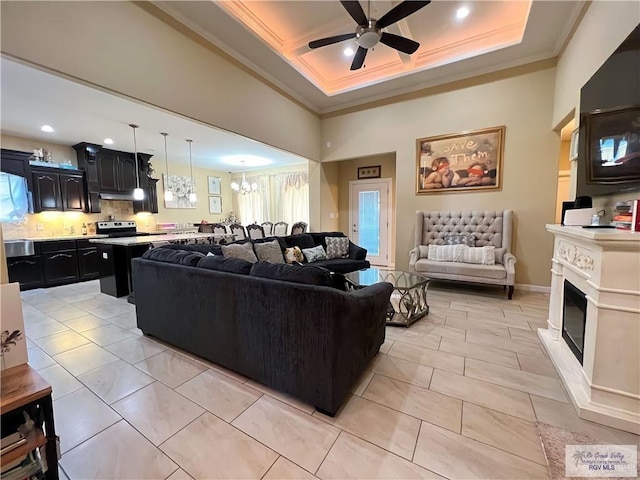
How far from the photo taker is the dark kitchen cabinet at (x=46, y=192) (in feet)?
16.4

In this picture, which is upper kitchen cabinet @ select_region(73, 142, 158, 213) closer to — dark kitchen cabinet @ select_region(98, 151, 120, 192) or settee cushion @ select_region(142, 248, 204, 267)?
dark kitchen cabinet @ select_region(98, 151, 120, 192)

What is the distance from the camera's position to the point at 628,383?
1535 mm

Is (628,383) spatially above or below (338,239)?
below

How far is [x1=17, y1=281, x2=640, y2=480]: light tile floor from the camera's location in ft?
4.44

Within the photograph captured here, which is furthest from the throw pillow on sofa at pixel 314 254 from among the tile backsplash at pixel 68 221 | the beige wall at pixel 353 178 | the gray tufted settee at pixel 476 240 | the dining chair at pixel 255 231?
the tile backsplash at pixel 68 221

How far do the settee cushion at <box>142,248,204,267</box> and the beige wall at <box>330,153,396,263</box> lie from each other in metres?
4.77

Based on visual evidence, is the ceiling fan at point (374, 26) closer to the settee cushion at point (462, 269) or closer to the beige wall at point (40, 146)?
the settee cushion at point (462, 269)

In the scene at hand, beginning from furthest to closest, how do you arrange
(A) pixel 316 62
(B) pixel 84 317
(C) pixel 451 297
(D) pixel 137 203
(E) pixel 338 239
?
(D) pixel 137 203 < (E) pixel 338 239 < (A) pixel 316 62 < (C) pixel 451 297 < (B) pixel 84 317

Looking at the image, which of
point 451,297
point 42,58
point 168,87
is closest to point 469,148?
point 451,297

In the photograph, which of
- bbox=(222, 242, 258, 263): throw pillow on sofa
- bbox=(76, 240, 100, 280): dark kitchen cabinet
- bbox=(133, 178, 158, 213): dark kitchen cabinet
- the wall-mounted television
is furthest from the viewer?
bbox=(133, 178, 158, 213): dark kitchen cabinet

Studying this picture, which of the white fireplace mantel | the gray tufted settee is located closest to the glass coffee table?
the gray tufted settee

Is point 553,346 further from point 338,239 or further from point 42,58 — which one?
point 42,58

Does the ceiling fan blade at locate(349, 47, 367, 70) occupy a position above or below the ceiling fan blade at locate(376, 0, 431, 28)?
above

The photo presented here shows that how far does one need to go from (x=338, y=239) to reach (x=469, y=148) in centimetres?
278
